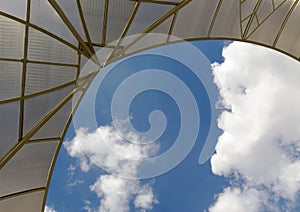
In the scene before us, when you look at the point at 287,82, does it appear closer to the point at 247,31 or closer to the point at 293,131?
the point at 293,131

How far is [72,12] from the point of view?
16172mm

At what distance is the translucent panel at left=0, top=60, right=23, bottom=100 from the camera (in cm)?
1608

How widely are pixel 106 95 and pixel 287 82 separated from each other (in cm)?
1240

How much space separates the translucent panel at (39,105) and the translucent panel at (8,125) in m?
0.42

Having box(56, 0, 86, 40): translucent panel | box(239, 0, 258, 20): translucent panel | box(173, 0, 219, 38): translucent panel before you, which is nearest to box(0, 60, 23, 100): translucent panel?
box(56, 0, 86, 40): translucent panel

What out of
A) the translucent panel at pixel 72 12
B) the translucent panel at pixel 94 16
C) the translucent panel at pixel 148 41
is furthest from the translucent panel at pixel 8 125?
the translucent panel at pixel 148 41

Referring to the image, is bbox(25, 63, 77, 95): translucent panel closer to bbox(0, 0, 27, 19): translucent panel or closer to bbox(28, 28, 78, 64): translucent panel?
bbox(28, 28, 78, 64): translucent panel

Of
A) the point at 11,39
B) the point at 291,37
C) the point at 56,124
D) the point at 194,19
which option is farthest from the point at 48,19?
the point at 291,37

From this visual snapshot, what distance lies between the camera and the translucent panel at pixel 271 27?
2122cm

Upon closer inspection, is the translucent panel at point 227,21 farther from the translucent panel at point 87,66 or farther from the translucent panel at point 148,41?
the translucent panel at point 87,66

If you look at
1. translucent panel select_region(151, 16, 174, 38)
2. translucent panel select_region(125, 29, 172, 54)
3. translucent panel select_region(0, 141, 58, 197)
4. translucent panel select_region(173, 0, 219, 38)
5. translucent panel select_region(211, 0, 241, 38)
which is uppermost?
translucent panel select_region(211, 0, 241, 38)

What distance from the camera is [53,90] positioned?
17.5 meters

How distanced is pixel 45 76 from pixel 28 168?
4.08m

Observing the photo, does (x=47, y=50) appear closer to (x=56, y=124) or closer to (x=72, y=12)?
(x=72, y=12)
